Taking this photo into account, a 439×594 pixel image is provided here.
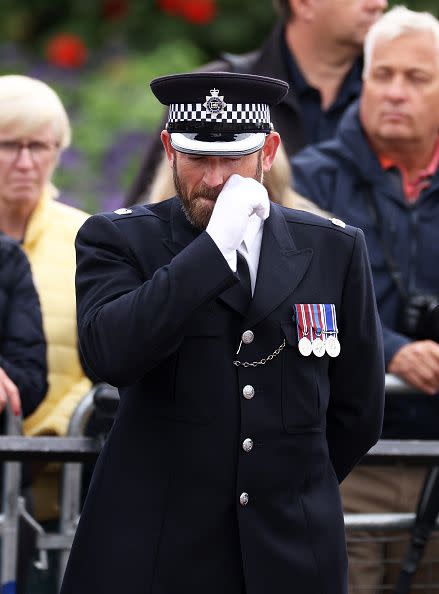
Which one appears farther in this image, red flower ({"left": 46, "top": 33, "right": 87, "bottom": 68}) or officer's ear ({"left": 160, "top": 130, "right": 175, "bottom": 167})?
red flower ({"left": 46, "top": 33, "right": 87, "bottom": 68})

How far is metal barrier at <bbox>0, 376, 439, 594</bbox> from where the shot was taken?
14.4 feet

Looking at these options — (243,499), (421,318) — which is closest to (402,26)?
(421,318)

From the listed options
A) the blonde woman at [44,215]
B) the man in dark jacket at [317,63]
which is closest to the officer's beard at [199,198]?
the blonde woman at [44,215]

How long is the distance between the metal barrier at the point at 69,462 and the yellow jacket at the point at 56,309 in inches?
8.4

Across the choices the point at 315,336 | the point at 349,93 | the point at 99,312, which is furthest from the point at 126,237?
the point at 349,93

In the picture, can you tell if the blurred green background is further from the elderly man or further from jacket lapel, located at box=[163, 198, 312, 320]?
jacket lapel, located at box=[163, 198, 312, 320]

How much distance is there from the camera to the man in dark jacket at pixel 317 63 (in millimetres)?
5855

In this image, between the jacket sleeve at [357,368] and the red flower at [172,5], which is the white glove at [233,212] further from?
the red flower at [172,5]

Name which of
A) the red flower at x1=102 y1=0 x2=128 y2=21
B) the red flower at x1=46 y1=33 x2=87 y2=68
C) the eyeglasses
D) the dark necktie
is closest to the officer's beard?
the dark necktie

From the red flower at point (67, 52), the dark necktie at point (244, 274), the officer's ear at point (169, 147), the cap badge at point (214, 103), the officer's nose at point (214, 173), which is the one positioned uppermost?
the red flower at point (67, 52)

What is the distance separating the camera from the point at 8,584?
448 cm

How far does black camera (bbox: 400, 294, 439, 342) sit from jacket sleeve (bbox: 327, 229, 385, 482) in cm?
113

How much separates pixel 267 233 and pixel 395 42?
186 centimetres

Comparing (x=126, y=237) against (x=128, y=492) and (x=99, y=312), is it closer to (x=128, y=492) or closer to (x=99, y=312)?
(x=99, y=312)
